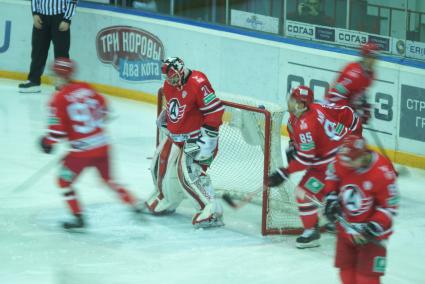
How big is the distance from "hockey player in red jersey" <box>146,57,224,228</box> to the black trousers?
407 cm

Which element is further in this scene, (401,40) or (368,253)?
(401,40)

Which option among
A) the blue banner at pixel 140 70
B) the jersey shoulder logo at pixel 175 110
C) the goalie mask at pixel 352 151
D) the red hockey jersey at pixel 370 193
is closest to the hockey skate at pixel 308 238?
the jersey shoulder logo at pixel 175 110

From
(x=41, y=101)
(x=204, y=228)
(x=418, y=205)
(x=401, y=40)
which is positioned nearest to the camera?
(x=204, y=228)

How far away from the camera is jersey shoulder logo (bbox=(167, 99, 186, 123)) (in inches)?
276

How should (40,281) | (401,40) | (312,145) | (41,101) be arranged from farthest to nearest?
(41,101), (401,40), (312,145), (40,281)

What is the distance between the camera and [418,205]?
7.86 metres

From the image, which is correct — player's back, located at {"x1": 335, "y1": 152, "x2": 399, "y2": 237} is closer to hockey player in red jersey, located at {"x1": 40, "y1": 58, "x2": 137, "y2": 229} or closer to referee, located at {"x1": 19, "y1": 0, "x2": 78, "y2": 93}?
hockey player in red jersey, located at {"x1": 40, "y1": 58, "x2": 137, "y2": 229}

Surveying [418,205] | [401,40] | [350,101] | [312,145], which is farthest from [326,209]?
[401,40]

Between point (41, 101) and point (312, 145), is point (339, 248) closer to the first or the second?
point (312, 145)

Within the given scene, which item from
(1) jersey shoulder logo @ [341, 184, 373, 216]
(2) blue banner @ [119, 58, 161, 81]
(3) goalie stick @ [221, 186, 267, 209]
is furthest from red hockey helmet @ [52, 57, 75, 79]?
(2) blue banner @ [119, 58, 161, 81]

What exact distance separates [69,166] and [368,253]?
2.36 metres

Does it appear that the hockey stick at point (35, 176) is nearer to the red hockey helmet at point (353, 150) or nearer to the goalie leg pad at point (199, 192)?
the goalie leg pad at point (199, 192)

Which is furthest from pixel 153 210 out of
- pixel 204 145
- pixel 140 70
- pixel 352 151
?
pixel 140 70

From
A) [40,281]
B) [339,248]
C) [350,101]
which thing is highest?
[350,101]
